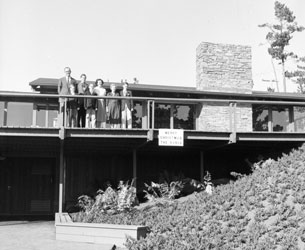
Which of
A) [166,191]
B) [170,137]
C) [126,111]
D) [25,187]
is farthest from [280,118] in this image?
[25,187]

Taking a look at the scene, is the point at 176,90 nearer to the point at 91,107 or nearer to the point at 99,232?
the point at 91,107

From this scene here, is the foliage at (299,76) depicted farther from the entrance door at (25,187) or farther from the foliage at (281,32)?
the entrance door at (25,187)

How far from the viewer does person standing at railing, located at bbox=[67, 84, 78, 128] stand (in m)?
13.4

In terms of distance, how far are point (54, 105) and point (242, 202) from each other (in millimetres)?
8417

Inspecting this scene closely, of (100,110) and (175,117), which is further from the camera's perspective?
(175,117)

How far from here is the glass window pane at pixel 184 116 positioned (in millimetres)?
17406

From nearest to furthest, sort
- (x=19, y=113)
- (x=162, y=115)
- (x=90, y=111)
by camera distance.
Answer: (x=90, y=111) < (x=19, y=113) < (x=162, y=115)

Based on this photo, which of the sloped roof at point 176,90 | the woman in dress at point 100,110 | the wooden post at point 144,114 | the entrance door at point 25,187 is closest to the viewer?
the woman in dress at point 100,110

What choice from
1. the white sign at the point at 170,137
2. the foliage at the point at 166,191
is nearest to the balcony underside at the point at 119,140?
the white sign at the point at 170,137

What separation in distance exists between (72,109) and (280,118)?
9.53 m

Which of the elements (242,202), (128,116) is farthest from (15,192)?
(242,202)

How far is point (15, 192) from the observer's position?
18.0 metres

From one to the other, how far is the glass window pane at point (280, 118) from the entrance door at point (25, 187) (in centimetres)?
947

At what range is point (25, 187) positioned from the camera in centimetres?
1800
